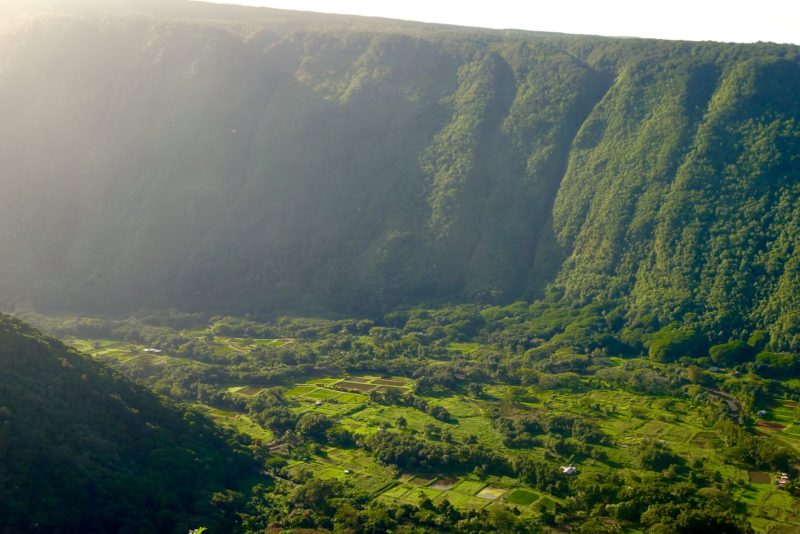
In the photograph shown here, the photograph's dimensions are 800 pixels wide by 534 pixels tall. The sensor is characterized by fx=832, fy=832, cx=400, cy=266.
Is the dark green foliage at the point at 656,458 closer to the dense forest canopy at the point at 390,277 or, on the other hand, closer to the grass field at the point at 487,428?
the dense forest canopy at the point at 390,277

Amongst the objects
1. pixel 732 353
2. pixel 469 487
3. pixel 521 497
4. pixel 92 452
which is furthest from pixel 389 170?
pixel 92 452

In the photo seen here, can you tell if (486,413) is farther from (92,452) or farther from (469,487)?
(92,452)

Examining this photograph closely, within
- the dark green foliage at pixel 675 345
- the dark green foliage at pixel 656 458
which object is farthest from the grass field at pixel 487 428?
the dark green foliage at pixel 675 345

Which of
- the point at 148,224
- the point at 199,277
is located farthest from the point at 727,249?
the point at 148,224

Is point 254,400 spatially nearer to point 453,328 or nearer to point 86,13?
point 453,328

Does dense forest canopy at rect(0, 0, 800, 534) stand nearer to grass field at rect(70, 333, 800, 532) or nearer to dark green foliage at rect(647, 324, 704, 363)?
grass field at rect(70, 333, 800, 532)

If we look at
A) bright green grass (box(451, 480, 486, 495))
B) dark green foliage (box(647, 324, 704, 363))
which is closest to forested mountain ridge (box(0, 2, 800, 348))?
dark green foliage (box(647, 324, 704, 363))
